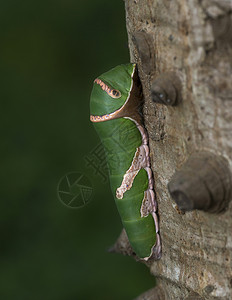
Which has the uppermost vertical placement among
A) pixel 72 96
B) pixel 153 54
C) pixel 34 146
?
pixel 153 54

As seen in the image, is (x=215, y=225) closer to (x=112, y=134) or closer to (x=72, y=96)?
(x=112, y=134)

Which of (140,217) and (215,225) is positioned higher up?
(215,225)

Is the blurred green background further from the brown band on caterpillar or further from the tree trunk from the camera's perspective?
the tree trunk

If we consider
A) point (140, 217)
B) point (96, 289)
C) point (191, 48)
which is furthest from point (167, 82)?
point (96, 289)

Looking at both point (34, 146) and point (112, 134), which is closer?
point (112, 134)

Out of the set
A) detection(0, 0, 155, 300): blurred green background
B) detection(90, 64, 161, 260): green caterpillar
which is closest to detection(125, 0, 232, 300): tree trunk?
detection(90, 64, 161, 260): green caterpillar

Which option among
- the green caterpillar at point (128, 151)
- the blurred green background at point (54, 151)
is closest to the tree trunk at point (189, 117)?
the green caterpillar at point (128, 151)

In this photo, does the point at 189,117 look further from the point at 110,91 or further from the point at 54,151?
the point at 54,151
